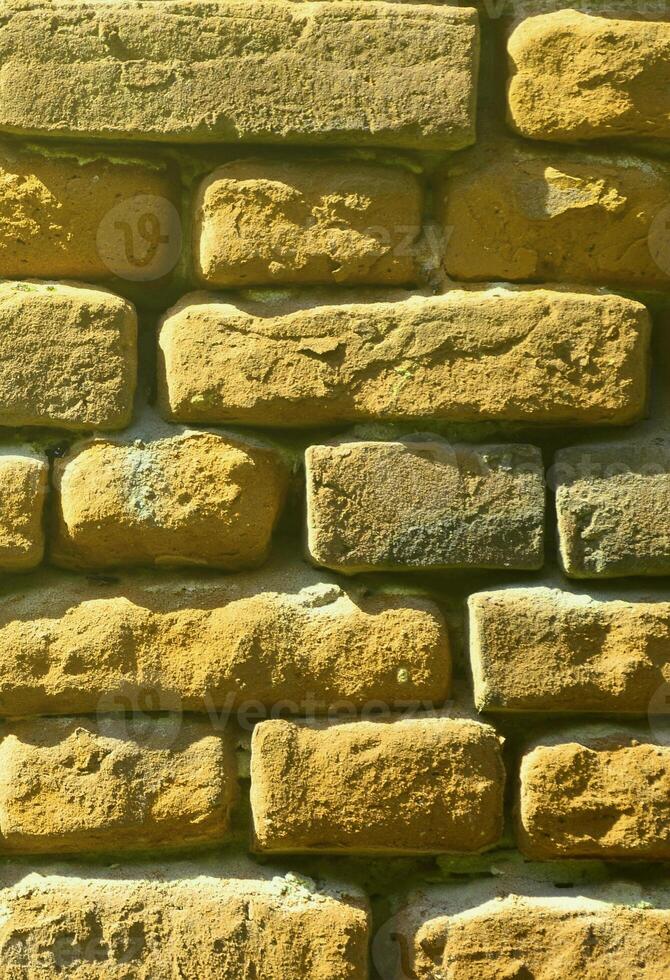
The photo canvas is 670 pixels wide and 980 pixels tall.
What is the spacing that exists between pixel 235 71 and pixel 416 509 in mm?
450

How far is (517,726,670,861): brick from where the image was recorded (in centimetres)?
98

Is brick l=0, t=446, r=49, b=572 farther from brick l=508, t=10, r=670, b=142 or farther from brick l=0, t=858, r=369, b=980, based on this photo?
brick l=508, t=10, r=670, b=142

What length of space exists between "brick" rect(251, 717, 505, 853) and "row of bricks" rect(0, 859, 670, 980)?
0.06 metres

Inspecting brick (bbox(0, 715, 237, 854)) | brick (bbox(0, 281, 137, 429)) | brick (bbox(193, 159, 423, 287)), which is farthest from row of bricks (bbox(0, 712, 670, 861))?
brick (bbox(193, 159, 423, 287))

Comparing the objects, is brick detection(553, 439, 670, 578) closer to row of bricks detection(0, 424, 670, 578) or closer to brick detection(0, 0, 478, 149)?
row of bricks detection(0, 424, 670, 578)

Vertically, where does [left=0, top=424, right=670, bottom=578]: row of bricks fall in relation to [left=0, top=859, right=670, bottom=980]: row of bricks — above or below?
above

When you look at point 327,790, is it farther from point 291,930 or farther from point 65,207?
point 65,207

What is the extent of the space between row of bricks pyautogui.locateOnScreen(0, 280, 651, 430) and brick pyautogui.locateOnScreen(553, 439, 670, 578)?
56mm

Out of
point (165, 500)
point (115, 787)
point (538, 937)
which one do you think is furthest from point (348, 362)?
point (538, 937)

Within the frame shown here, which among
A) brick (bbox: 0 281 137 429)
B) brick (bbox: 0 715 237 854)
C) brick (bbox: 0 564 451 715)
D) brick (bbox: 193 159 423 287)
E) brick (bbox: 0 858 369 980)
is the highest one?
brick (bbox: 193 159 423 287)

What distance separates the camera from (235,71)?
101cm

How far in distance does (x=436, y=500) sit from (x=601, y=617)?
0.63 feet

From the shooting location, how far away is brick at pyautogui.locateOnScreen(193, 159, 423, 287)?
103 cm

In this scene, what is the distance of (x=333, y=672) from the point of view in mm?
1000
